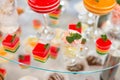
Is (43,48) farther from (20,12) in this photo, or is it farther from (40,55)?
(20,12)

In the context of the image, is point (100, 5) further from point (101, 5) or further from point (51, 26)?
point (51, 26)

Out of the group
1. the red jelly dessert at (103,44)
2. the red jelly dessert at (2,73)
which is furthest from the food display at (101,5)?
the red jelly dessert at (2,73)

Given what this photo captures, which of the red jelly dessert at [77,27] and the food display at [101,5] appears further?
the red jelly dessert at [77,27]

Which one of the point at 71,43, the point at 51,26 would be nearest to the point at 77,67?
the point at 71,43

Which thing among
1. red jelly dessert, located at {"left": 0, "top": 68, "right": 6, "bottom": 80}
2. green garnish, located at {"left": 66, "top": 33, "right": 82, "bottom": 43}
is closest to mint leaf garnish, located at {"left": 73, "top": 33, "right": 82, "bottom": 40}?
green garnish, located at {"left": 66, "top": 33, "right": 82, "bottom": 43}

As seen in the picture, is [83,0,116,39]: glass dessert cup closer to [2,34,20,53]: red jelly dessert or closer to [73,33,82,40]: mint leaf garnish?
[73,33,82,40]: mint leaf garnish

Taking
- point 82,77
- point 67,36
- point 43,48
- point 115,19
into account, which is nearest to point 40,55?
point 43,48

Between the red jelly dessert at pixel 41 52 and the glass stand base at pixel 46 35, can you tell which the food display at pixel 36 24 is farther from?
the red jelly dessert at pixel 41 52
